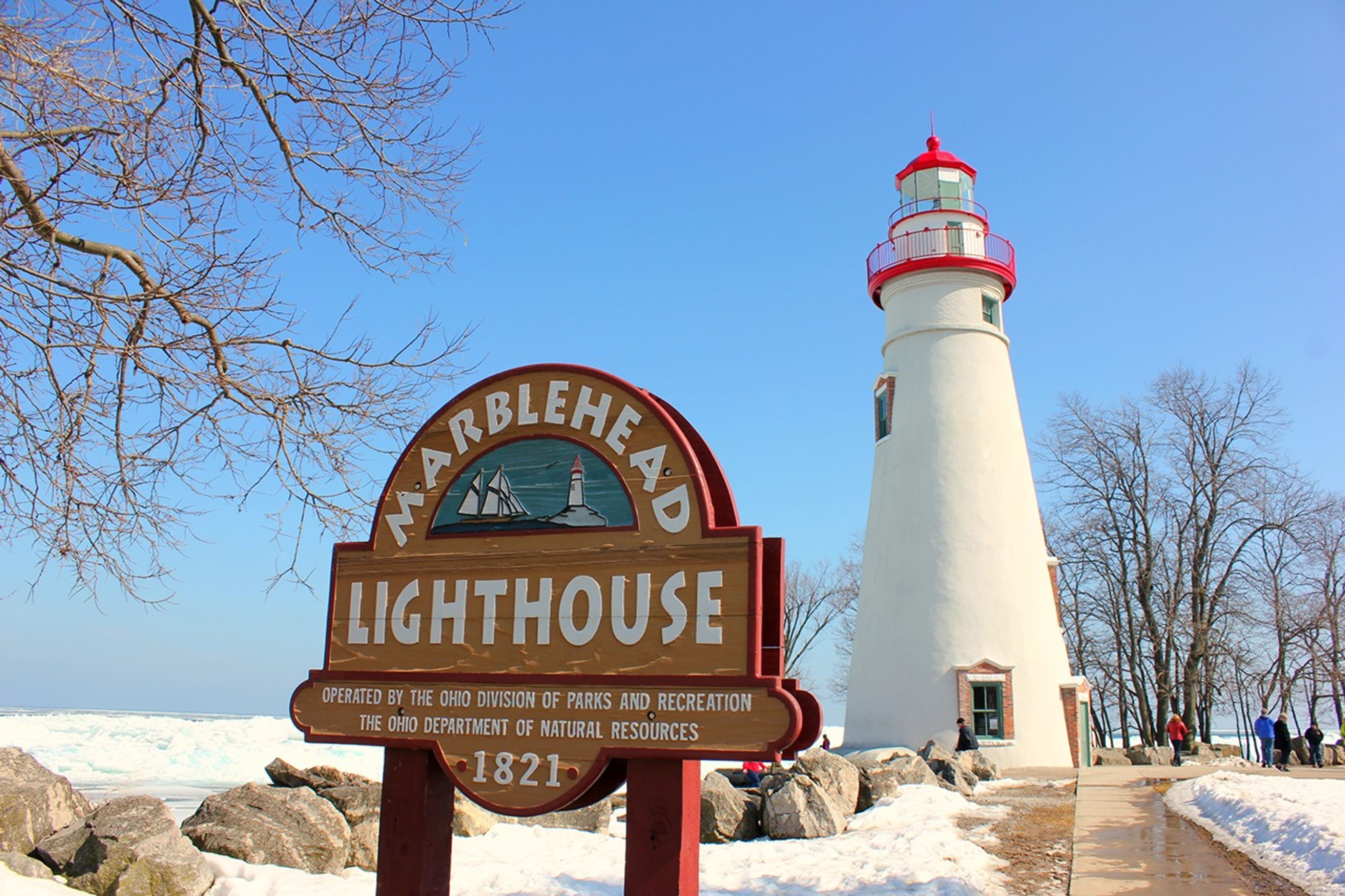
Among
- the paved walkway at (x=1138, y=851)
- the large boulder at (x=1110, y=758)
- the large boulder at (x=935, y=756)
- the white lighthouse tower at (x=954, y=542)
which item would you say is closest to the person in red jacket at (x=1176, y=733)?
the large boulder at (x=1110, y=758)

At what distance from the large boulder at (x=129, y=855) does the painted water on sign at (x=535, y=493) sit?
4.09 metres

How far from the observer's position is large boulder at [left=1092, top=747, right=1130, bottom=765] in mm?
25656

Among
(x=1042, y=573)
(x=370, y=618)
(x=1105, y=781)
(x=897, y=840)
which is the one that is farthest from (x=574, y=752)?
(x=1042, y=573)

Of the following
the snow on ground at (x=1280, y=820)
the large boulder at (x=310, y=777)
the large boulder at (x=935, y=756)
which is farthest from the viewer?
the large boulder at (x=935, y=756)

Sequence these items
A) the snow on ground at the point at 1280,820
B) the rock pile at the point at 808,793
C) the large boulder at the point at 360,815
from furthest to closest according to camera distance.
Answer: the rock pile at the point at 808,793 → the large boulder at the point at 360,815 → the snow on ground at the point at 1280,820

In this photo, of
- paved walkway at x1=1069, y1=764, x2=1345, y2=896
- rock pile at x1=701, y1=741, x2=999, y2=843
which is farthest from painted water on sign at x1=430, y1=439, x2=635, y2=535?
paved walkway at x1=1069, y1=764, x2=1345, y2=896

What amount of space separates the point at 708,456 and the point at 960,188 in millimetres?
22334

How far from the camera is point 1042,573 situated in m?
23.0

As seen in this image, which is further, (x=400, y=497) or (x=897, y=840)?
(x=897, y=840)

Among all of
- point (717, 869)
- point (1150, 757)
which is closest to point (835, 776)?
point (717, 869)

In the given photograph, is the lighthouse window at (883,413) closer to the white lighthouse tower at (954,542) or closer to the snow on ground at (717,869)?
the white lighthouse tower at (954,542)

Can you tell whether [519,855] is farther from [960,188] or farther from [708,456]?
[960,188]

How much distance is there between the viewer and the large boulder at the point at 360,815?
381 inches

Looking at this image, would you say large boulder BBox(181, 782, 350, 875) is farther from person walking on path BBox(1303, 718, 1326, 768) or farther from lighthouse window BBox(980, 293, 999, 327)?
person walking on path BBox(1303, 718, 1326, 768)
